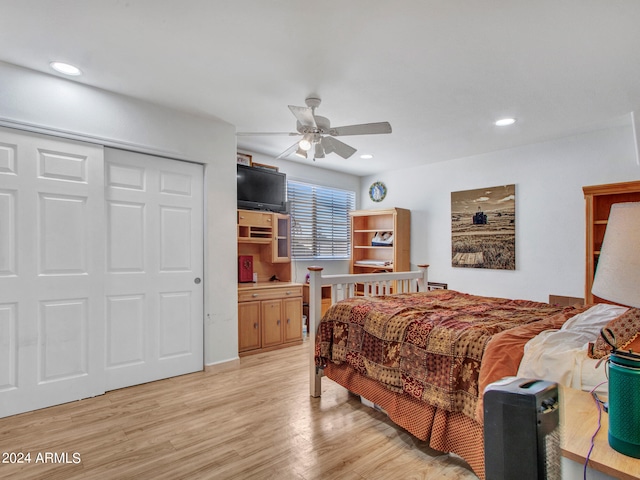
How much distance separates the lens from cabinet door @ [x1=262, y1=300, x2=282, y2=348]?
13.4ft

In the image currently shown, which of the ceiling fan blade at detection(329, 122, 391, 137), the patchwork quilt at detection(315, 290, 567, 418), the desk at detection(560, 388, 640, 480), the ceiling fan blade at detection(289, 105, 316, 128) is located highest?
the ceiling fan blade at detection(289, 105, 316, 128)

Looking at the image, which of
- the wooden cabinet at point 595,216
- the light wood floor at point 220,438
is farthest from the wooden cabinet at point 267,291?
the wooden cabinet at point 595,216

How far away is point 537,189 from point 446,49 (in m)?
2.61

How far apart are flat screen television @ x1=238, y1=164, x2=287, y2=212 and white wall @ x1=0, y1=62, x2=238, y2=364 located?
49 cm

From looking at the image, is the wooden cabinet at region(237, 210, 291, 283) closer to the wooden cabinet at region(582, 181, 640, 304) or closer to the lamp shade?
the wooden cabinet at region(582, 181, 640, 304)

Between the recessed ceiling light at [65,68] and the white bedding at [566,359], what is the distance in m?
3.37

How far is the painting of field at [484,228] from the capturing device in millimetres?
A: 4207

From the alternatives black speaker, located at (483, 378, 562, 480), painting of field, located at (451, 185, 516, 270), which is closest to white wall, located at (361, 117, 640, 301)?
painting of field, located at (451, 185, 516, 270)

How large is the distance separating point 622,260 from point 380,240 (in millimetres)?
4360

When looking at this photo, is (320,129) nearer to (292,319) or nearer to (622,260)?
(622,260)

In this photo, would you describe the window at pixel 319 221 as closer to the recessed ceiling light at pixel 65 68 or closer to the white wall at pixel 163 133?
the white wall at pixel 163 133

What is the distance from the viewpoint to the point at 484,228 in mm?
4422

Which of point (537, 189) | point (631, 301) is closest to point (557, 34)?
point (631, 301)

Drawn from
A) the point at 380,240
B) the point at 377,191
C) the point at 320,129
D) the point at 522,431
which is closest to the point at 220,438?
the point at 522,431
